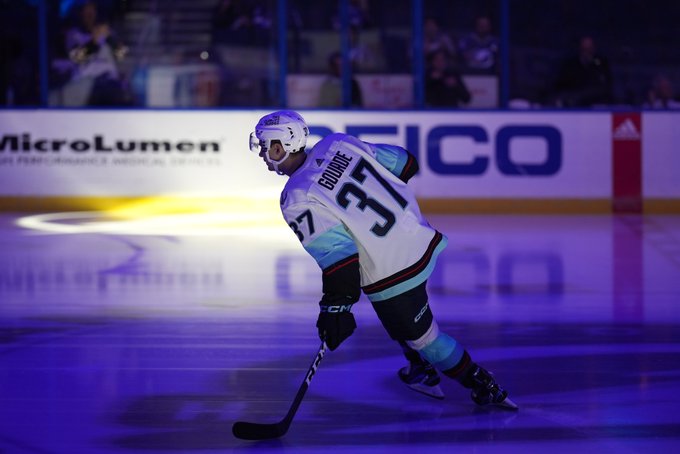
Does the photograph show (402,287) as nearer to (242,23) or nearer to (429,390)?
(429,390)

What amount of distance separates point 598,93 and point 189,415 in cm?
919

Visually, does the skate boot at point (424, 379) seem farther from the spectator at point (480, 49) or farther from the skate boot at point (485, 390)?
the spectator at point (480, 49)

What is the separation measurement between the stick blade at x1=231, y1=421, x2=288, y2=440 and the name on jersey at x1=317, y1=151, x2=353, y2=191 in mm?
913

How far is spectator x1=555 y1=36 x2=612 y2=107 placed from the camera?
1310 cm

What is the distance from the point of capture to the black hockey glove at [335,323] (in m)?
4.41

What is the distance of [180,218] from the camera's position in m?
12.1

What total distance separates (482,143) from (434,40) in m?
1.42

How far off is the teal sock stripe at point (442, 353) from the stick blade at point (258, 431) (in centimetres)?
66

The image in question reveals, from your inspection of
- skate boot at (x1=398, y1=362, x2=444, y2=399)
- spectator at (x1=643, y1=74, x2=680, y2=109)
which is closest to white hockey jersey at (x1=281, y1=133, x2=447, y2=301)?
skate boot at (x1=398, y1=362, x2=444, y2=399)

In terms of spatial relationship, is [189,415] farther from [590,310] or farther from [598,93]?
[598,93]

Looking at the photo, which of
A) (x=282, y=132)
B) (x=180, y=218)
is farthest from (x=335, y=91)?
(x=282, y=132)

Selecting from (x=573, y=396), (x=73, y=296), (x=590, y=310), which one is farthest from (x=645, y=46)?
(x=573, y=396)

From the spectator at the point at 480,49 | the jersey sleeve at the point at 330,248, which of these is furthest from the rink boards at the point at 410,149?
the jersey sleeve at the point at 330,248

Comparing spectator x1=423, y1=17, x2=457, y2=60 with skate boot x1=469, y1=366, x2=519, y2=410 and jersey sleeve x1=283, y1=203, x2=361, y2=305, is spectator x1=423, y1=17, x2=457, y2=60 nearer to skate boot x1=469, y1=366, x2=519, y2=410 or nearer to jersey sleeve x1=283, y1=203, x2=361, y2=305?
skate boot x1=469, y1=366, x2=519, y2=410
